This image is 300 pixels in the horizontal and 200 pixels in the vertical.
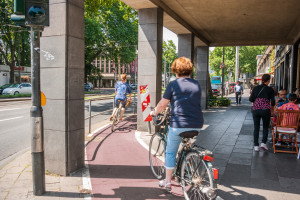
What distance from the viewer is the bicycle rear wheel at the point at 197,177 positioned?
126 inches

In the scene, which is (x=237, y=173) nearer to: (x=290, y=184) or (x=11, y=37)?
(x=290, y=184)

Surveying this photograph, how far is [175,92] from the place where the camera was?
3.54m

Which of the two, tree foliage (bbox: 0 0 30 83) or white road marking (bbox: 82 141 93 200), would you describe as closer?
white road marking (bbox: 82 141 93 200)

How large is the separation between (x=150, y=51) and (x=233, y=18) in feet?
15.2

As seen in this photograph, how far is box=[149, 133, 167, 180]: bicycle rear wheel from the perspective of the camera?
4.59m

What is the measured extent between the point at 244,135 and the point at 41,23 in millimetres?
6954

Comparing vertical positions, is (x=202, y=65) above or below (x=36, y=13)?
above

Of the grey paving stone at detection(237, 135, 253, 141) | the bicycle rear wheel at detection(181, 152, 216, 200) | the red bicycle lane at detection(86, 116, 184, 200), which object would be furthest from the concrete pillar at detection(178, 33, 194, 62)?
the bicycle rear wheel at detection(181, 152, 216, 200)

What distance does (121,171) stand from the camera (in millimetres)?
5055

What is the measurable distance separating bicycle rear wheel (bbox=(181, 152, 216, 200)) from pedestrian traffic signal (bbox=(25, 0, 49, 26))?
274 cm

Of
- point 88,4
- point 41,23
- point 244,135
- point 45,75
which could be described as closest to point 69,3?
point 41,23

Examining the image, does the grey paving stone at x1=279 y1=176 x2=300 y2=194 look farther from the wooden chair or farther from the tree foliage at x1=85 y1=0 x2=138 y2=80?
the tree foliage at x1=85 y1=0 x2=138 y2=80

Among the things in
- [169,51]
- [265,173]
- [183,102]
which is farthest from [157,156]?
[169,51]

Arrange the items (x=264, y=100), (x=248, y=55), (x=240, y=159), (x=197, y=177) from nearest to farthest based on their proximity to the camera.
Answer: (x=197, y=177), (x=240, y=159), (x=264, y=100), (x=248, y=55)
